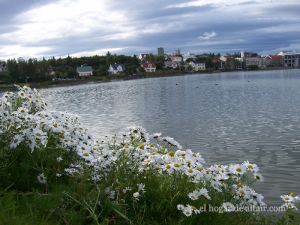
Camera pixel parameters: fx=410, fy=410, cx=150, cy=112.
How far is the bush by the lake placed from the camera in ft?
16.5

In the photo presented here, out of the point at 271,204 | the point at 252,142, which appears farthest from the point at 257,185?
the point at 252,142

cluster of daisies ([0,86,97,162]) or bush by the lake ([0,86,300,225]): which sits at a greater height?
cluster of daisies ([0,86,97,162])

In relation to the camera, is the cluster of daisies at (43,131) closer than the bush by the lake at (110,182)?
No

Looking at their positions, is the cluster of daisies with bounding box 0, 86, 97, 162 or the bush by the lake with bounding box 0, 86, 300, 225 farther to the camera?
the cluster of daisies with bounding box 0, 86, 97, 162

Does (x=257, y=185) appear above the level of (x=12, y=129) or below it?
below

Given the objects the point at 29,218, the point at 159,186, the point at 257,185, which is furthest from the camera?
the point at 257,185

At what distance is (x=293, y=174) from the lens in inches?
611

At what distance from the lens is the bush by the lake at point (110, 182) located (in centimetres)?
504

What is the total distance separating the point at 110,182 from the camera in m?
5.58

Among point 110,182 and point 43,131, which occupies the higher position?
point 43,131

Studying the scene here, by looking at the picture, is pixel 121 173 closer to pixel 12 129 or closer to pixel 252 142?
pixel 12 129

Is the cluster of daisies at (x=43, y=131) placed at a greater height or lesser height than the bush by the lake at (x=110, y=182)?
greater

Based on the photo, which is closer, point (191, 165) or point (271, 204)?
point (191, 165)

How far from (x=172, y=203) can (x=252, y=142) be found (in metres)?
17.7
